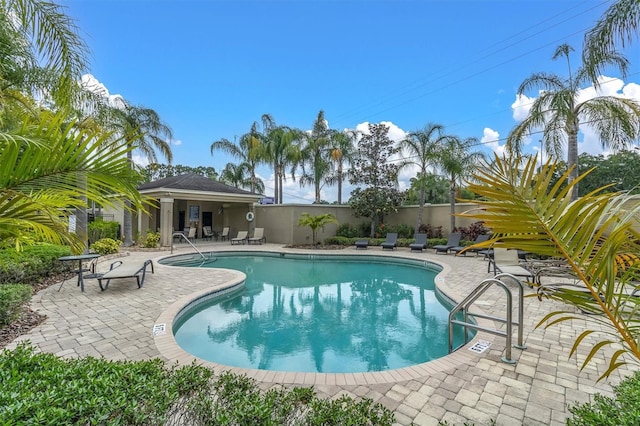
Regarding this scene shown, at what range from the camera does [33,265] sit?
8.50 metres

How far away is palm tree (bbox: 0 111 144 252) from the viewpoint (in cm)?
244

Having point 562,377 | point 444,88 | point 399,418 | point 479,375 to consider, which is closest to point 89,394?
point 399,418

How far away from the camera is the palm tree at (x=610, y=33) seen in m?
6.49

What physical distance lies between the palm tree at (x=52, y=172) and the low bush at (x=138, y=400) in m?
1.21

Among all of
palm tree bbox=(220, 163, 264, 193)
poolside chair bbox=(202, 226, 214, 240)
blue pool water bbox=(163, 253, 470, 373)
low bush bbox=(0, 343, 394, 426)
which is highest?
palm tree bbox=(220, 163, 264, 193)

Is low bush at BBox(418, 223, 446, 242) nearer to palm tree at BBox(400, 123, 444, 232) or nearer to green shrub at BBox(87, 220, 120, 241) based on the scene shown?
palm tree at BBox(400, 123, 444, 232)

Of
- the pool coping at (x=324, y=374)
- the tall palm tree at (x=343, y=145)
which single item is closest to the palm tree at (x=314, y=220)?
the tall palm tree at (x=343, y=145)

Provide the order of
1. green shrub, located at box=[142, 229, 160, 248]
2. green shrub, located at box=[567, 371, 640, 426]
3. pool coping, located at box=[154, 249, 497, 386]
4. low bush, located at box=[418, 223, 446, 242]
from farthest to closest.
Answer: low bush, located at box=[418, 223, 446, 242], green shrub, located at box=[142, 229, 160, 248], pool coping, located at box=[154, 249, 497, 386], green shrub, located at box=[567, 371, 640, 426]

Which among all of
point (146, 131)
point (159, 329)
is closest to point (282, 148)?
point (146, 131)

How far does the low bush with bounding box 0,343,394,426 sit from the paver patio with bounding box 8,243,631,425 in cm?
105

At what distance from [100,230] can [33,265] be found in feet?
29.6

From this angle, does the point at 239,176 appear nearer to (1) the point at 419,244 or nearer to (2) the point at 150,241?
(2) the point at 150,241

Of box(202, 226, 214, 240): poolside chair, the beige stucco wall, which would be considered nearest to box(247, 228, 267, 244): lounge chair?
the beige stucco wall

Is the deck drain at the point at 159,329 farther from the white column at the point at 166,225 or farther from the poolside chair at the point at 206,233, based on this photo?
the poolside chair at the point at 206,233
